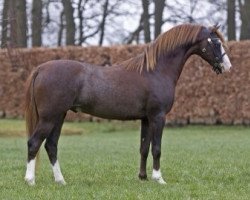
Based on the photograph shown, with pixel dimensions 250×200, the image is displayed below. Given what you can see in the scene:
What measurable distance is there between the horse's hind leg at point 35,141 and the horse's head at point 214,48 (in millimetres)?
2707

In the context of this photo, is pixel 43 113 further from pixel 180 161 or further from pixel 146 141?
pixel 180 161

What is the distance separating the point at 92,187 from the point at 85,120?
693 inches

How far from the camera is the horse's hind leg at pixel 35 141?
8492 mm

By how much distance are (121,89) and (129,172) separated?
1.98 m

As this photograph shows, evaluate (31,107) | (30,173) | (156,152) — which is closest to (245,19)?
(156,152)

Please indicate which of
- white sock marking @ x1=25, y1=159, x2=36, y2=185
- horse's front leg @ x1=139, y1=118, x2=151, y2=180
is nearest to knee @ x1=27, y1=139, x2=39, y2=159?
white sock marking @ x1=25, y1=159, x2=36, y2=185

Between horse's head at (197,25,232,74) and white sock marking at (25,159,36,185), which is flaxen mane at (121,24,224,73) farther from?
white sock marking at (25,159,36,185)

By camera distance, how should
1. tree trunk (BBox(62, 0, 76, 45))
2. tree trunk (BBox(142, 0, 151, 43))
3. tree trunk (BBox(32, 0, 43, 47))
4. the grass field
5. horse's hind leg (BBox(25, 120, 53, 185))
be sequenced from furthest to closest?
tree trunk (BBox(142, 0, 151, 43)), tree trunk (BBox(62, 0, 76, 45)), tree trunk (BBox(32, 0, 43, 47)), horse's hind leg (BBox(25, 120, 53, 185)), the grass field

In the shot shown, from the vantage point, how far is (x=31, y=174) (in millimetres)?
8539

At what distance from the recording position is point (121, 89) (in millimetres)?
8828

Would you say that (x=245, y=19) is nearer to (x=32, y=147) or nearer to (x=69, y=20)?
(x=69, y=20)

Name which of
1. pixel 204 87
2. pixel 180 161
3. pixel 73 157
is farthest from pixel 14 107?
pixel 180 161

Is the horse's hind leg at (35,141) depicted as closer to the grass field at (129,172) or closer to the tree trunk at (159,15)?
the grass field at (129,172)

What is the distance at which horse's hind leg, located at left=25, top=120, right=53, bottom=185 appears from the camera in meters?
8.49
